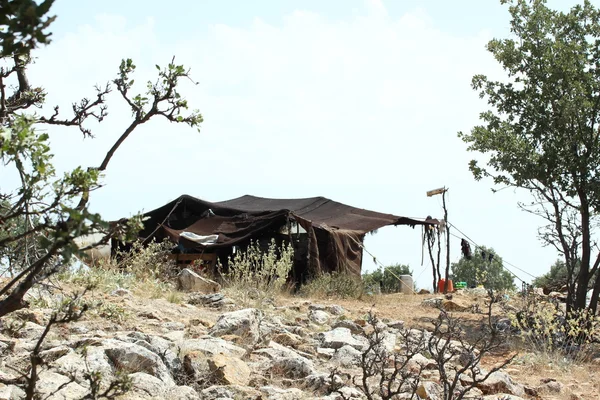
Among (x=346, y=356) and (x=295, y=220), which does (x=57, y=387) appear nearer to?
(x=346, y=356)

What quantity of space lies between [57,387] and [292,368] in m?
2.22

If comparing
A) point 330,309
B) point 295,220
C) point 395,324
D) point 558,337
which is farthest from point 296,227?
point 558,337

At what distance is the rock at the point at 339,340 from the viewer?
7809mm

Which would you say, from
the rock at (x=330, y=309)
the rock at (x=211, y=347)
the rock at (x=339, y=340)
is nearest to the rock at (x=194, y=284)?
the rock at (x=330, y=309)

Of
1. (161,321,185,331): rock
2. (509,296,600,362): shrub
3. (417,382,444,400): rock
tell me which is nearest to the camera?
(417,382,444,400): rock

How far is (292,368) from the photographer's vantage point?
6312 millimetres

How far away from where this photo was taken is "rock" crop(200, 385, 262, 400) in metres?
5.32

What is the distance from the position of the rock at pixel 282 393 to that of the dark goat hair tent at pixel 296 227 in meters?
10.3

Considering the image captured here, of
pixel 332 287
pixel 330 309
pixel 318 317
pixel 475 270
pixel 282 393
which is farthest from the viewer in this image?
pixel 475 270

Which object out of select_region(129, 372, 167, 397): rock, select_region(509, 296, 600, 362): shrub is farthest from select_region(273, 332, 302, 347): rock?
select_region(509, 296, 600, 362): shrub

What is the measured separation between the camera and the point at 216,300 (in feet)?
34.2

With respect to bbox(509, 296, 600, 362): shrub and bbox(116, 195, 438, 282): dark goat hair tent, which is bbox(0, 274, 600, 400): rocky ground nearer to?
bbox(509, 296, 600, 362): shrub

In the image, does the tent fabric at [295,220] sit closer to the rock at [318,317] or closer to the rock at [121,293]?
the rock at [318,317]

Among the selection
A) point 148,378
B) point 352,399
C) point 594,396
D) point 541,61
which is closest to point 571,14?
point 541,61
